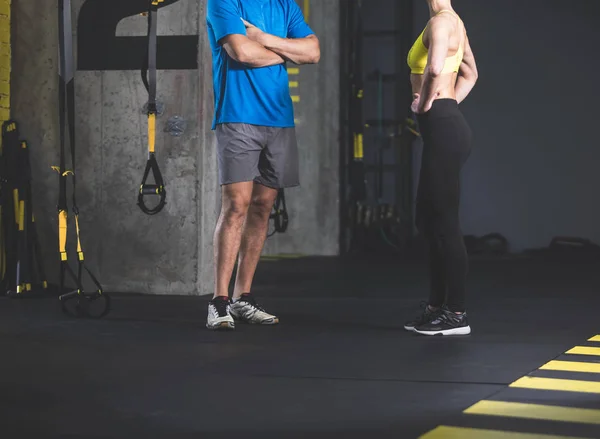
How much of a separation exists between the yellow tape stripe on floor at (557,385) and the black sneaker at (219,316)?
64.9 inches

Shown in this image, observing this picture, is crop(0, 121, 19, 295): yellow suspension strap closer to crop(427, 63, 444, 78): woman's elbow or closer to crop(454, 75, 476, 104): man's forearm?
crop(454, 75, 476, 104): man's forearm

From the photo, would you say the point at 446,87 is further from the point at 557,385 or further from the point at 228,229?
the point at 557,385

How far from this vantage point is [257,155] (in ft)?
17.4

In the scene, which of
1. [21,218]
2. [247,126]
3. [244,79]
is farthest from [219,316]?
[21,218]

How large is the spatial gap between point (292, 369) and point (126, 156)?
302 centimetres

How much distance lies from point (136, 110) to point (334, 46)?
4.35 meters

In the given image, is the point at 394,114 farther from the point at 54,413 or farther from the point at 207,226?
the point at 54,413

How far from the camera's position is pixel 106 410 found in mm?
3332

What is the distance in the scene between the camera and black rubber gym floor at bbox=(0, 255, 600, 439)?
10.3 feet

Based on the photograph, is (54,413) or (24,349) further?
(24,349)

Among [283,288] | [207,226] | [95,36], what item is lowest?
[283,288]

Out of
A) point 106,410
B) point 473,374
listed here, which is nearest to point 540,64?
point 473,374

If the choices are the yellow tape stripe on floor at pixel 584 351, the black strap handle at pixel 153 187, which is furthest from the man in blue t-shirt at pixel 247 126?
the yellow tape stripe on floor at pixel 584 351

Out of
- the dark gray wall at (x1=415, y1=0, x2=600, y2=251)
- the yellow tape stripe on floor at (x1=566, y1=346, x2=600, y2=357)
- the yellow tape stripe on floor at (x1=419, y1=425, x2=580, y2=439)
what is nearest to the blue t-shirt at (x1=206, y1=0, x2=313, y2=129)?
the yellow tape stripe on floor at (x1=566, y1=346, x2=600, y2=357)
